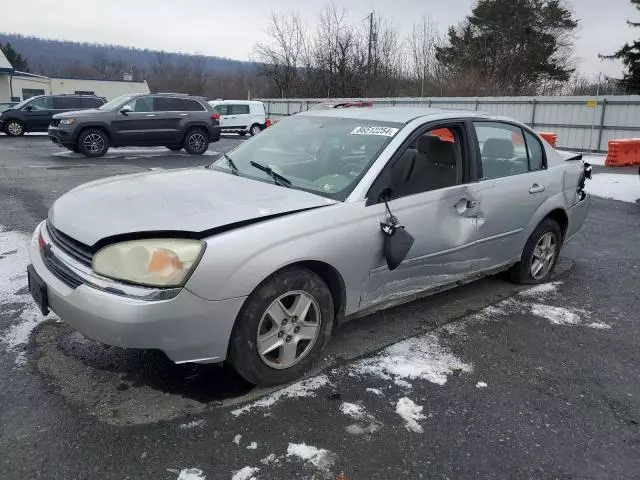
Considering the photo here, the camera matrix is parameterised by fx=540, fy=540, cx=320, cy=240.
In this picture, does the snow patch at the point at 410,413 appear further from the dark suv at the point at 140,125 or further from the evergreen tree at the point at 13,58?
the evergreen tree at the point at 13,58

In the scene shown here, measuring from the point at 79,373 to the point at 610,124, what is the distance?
19.5 meters

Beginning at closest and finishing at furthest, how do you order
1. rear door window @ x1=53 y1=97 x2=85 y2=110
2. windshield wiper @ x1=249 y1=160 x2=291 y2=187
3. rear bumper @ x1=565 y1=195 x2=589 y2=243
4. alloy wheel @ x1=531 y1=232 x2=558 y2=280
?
windshield wiper @ x1=249 y1=160 x2=291 y2=187, alloy wheel @ x1=531 y1=232 x2=558 y2=280, rear bumper @ x1=565 y1=195 x2=589 y2=243, rear door window @ x1=53 y1=97 x2=85 y2=110

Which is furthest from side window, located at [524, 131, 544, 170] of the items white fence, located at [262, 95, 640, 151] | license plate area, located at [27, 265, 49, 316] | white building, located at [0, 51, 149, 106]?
white building, located at [0, 51, 149, 106]

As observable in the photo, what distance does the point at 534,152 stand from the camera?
4711mm

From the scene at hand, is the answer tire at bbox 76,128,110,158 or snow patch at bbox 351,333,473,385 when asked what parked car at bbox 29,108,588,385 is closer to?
snow patch at bbox 351,333,473,385

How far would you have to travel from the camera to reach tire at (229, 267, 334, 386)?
9.03 feet

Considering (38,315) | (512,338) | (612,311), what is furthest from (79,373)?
(612,311)

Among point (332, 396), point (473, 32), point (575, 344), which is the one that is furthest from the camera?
point (473, 32)

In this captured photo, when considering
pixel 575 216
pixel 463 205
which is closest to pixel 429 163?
pixel 463 205

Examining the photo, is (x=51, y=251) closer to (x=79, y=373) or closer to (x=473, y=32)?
(x=79, y=373)

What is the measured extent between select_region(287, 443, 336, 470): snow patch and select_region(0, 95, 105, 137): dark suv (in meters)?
20.3

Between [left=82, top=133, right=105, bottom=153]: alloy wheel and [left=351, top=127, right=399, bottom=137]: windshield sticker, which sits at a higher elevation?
[left=351, top=127, right=399, bottom=137]: windshield sticker

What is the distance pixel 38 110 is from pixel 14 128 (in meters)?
1.12

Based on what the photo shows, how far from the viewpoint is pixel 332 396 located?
293 centimetres
